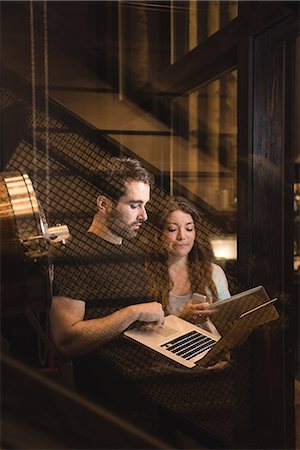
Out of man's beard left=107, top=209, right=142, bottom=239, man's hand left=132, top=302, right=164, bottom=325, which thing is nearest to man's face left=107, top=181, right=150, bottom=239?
man's beard left=107, top=209, right=142, bottom=239

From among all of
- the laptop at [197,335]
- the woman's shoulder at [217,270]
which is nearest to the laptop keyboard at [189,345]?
the laptop at [197,335]

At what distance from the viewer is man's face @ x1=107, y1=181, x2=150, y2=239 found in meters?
0.97

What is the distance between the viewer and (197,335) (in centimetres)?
99

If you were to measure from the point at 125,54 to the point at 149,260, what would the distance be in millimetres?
360

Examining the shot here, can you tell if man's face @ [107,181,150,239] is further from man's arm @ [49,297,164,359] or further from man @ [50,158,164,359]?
man's arm @ [49,297,164,359]

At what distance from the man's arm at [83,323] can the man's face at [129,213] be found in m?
0.12

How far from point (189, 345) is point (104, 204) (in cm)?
26

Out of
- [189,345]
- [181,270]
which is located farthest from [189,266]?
[189,345]

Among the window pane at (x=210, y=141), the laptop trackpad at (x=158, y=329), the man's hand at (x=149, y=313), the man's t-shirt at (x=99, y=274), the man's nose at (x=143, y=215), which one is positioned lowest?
the laptop trackpad at (x=158, y=329)

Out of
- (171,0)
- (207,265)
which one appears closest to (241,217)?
(207,265)

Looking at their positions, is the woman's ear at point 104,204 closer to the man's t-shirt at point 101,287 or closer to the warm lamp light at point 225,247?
the man's t-shirt at point 101,287

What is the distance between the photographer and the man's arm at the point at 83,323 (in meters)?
0.94

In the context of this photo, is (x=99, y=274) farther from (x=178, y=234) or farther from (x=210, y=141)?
(x=210, y=141)

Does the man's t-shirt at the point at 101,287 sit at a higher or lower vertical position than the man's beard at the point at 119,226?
lower
